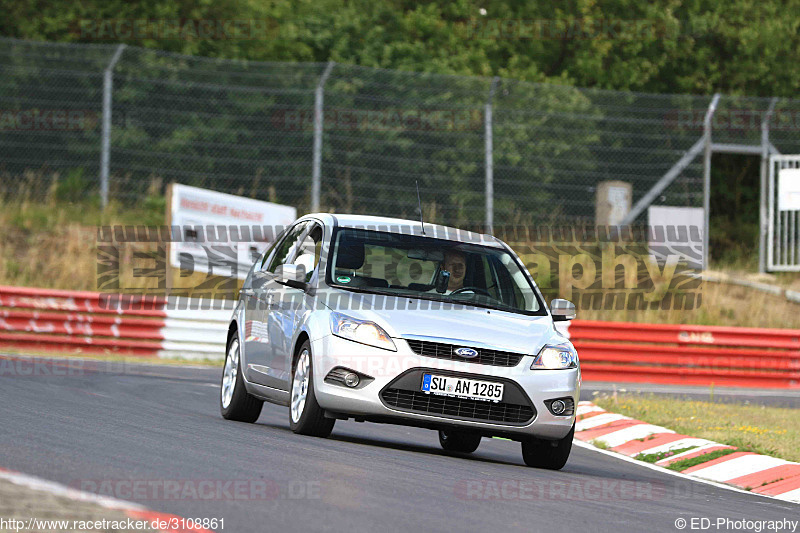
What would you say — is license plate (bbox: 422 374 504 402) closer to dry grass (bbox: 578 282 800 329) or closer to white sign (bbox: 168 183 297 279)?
white sign (bbox: 168 183 297 279)

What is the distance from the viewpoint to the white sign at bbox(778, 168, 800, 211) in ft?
90.8

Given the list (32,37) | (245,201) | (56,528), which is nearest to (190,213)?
(245,201)

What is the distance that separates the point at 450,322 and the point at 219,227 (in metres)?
14.3

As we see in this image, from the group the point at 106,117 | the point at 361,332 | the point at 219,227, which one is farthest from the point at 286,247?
the point at 106,117

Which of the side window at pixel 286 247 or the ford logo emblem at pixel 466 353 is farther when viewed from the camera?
the side window at pixel 286 247

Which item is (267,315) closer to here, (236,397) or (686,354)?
(236,397)

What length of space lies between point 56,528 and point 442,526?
1.87 metres

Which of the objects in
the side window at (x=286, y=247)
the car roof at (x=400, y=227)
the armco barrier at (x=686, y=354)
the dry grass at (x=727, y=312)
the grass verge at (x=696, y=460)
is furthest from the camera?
the dry grass at (x=727, y=312)

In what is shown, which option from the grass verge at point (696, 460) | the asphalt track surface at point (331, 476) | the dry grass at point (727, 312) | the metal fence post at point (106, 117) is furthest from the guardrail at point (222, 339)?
the grass verge at point (696, 460)

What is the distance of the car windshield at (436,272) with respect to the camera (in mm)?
10242

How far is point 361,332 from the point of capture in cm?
941

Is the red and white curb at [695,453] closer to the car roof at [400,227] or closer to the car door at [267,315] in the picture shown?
the car roof at [400,227]

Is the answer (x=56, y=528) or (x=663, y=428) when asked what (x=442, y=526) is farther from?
(x=663, y=428)

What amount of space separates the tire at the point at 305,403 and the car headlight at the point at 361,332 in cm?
32
